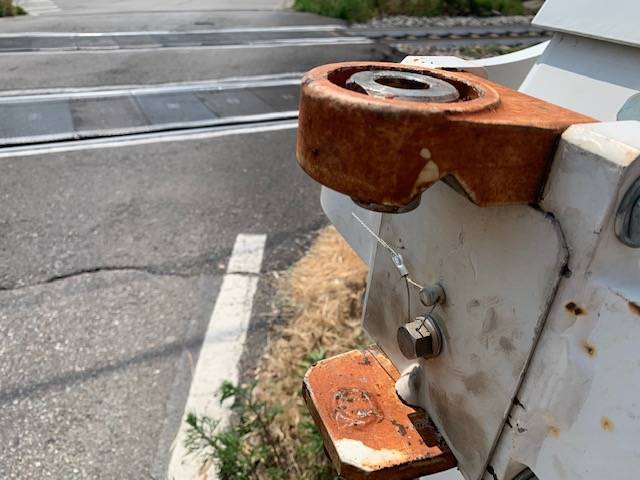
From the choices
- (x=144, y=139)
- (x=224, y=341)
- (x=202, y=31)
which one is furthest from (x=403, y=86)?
(x=202, y=31)

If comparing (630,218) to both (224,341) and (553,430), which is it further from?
(224,341)

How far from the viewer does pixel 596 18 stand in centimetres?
130

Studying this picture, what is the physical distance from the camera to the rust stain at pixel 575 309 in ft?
2.41

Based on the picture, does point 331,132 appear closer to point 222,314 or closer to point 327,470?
point 327,470

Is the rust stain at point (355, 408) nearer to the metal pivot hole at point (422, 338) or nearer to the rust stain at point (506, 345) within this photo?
the metal pivot hole at point (422, 338)

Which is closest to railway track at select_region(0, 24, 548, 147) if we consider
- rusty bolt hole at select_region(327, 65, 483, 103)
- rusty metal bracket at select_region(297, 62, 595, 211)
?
rusty bolt hole at select_region(327, 65, 483, 103)

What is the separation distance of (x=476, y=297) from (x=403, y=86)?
344 millimetres

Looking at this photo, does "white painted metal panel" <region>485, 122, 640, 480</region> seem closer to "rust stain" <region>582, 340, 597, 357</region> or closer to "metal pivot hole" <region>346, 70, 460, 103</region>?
"rust stain" <region>582, 340, 597, 357</region>

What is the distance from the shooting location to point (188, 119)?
609 centimetres

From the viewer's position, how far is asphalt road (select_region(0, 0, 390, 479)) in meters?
2.50

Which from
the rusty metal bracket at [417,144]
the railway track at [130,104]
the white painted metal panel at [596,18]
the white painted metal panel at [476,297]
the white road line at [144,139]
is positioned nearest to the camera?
the rusty metal bracket at [417,144]

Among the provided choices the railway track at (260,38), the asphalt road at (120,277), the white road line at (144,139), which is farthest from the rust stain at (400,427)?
the railway track at (260,38)

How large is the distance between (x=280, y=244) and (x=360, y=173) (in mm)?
3270

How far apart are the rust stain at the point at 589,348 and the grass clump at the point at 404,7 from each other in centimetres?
1380
